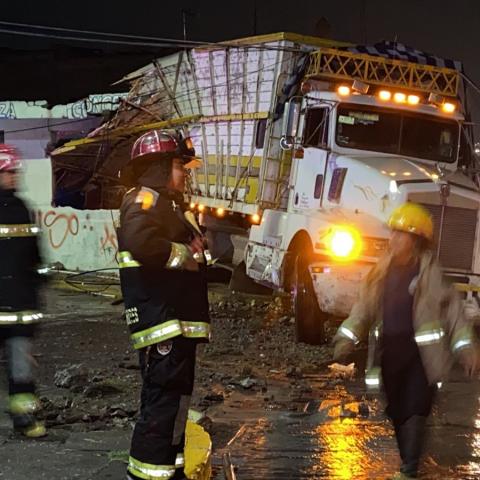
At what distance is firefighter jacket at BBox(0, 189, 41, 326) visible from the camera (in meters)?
4.69

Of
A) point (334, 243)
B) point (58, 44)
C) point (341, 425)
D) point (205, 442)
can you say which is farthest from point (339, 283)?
point (58, 44)

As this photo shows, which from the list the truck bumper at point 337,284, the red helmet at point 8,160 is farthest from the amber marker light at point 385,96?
the red helmet at point 8,160

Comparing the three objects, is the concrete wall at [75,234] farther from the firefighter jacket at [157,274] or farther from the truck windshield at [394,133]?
the firefighter jacket at [157,274]

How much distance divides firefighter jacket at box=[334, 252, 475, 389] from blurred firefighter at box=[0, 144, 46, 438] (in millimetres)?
2116

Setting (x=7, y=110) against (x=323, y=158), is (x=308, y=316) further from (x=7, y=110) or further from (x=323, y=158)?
(x=7, y=110)

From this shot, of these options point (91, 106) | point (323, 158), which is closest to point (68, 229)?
point (323, 158)

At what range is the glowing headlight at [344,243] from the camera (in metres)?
7.51

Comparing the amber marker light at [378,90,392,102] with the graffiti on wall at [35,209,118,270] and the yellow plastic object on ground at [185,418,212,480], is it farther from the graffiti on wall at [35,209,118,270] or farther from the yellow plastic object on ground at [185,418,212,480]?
the graffiti on wall at [35,209,118,270]

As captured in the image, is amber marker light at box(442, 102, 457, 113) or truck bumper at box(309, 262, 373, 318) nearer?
truck bumper at box(309, 262, 373, 318)

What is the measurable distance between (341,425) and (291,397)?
822mm

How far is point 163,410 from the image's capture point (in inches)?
134

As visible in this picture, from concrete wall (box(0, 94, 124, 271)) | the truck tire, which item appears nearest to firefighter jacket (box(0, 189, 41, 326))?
the truck tire

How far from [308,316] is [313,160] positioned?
6.44 feet

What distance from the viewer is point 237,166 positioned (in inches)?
428
